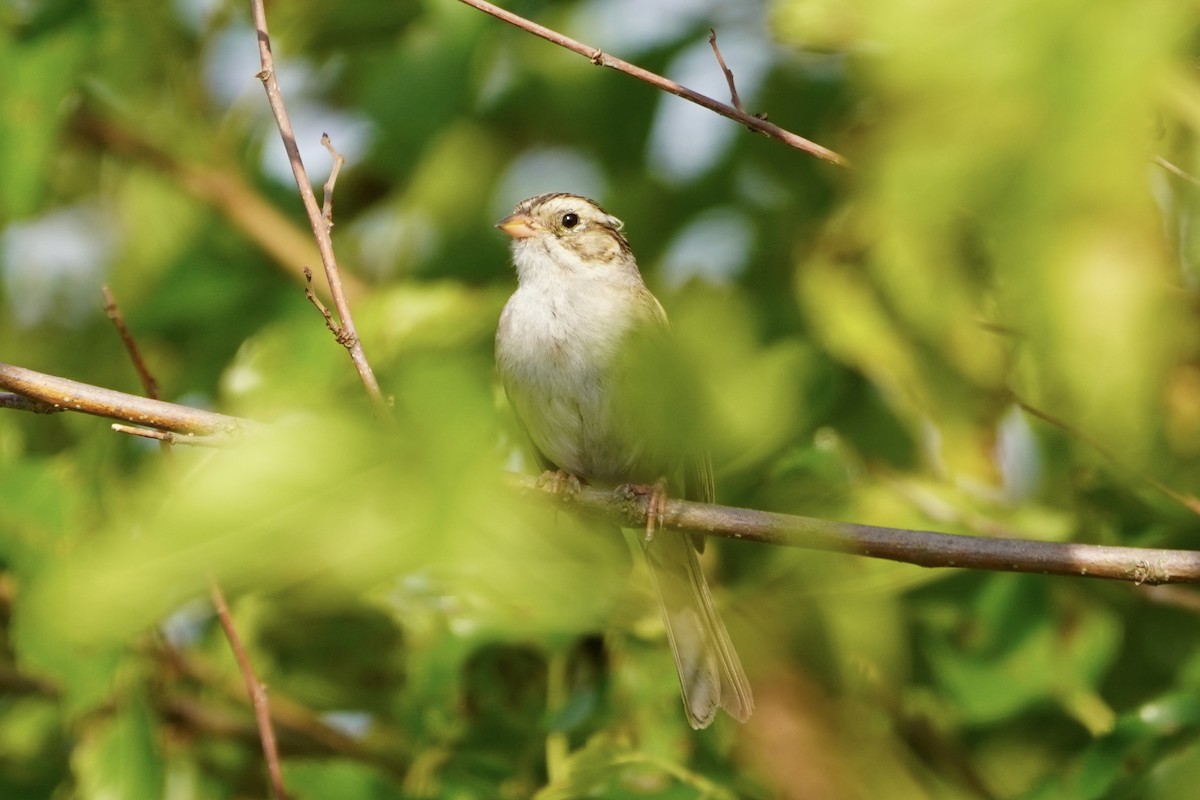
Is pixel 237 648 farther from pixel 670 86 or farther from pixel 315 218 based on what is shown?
pixel 670 86

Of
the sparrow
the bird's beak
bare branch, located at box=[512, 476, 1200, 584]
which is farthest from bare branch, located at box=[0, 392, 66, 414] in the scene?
the bird's beak

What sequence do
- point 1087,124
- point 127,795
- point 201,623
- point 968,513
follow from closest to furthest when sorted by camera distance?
point 1087,124, point 127,795, point 968,513, point 201,623

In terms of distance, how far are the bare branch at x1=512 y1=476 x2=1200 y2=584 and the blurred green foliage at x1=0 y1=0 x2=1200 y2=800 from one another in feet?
0.63

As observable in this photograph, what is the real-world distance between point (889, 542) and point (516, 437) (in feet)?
2.94

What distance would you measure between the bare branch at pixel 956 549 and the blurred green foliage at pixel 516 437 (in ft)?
0.63

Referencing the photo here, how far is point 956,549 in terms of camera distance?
2555 mm

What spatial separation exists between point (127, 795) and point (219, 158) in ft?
7.18

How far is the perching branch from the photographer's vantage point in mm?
2479

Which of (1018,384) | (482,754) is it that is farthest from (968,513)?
(482,754)

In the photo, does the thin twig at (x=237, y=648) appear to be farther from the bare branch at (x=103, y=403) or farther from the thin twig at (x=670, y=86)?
the thin twig at (x=670, y=86)

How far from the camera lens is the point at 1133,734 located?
2490 millimetres

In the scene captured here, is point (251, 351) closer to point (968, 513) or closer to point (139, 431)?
point (139, 431)

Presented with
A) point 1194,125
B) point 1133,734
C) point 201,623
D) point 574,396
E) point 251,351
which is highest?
point 1194,125

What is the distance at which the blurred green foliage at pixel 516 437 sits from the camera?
Result: 0.95 metres
